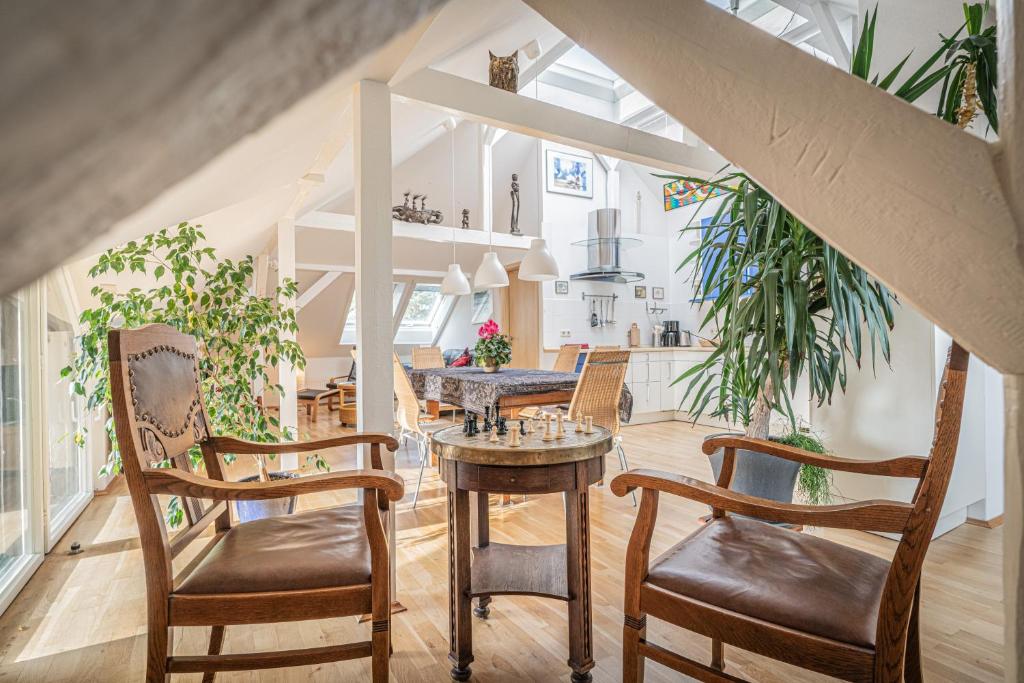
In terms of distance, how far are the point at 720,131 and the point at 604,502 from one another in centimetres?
281

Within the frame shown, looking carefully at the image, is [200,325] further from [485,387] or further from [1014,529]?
[1014,529]

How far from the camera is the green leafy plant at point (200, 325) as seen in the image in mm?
2209

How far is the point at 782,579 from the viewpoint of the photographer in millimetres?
1238

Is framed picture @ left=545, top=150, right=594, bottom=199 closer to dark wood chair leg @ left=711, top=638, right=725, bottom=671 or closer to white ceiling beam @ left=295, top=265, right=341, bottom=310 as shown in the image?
white ceiling beam @ left=295, top=265, right=341, bottom=310

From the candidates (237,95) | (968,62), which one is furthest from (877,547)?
(237,95)

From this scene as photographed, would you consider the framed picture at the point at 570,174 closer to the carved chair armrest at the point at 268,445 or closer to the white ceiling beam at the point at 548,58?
the white ceiling beam at the point at 548,58

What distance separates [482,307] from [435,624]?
23.7 feet

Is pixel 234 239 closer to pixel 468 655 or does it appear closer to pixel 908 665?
pixel 468 655

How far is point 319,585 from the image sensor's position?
1292 mm

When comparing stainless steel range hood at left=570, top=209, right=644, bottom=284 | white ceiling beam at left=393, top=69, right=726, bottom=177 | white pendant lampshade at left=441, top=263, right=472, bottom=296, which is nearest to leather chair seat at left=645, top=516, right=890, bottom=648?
white ceiling beam at left=393, top=69, right=726, bottom=177

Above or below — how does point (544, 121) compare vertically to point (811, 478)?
above

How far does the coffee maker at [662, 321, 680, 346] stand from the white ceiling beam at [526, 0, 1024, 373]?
21.0 ft

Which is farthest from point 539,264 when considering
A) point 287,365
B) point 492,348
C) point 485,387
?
point 287,365

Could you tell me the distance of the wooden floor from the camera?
1.72 metres
